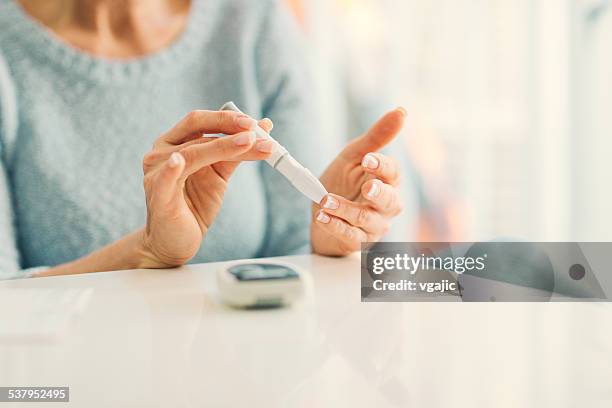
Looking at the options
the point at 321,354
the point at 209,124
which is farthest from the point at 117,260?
the point at 321,354

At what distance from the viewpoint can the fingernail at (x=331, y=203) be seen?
0.43 m

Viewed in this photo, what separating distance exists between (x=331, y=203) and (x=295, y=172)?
36mm

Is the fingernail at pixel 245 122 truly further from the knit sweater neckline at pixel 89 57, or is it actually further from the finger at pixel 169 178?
the knit sweater neckline at pixel 89 57

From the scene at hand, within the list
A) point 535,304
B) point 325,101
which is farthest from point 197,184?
point 325,101

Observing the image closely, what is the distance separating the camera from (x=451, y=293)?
380 mm

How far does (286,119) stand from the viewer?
69 cm

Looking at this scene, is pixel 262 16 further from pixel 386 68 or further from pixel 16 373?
pixel 16 373

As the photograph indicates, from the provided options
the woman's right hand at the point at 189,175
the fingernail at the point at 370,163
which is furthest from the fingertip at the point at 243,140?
the fingernail at the point at 370,163

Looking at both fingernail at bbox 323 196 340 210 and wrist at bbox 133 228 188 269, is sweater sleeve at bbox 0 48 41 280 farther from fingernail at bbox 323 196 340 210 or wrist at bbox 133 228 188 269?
fingernail at bbox 323 196 340 210

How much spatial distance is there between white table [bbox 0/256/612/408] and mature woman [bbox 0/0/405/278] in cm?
15

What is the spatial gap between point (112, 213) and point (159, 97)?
0.48 ft

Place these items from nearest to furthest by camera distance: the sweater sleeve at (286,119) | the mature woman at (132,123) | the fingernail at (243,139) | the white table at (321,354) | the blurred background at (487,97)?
the white table at (321,354) → the fingernail at (243,139) → the mature woman at (132,123) → the sweater sleeve at (286,119) → the blurred background at (487,97)

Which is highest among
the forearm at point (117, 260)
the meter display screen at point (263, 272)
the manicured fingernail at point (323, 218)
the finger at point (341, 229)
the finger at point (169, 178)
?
the finger at point (169, 178)

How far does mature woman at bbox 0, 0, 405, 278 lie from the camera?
0.53 meters
